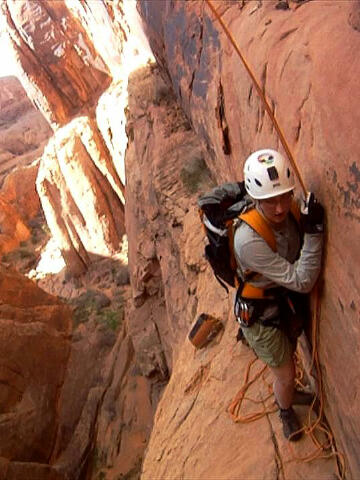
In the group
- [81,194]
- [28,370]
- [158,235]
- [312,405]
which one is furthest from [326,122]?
[81,194]

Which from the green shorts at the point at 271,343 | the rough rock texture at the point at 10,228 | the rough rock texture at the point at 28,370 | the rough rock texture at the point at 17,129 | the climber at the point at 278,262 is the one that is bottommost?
the rough rock texture at the point at 10,228

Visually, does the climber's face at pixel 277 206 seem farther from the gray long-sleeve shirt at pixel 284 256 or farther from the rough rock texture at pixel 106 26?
the rough rock texture at pixel 106 26

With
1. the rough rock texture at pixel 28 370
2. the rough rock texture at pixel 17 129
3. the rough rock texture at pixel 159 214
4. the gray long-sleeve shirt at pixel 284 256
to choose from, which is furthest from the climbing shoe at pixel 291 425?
the rough rock texture at pixel 17 129

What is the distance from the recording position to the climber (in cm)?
310

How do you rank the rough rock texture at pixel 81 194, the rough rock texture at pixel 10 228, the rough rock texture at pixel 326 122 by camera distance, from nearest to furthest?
the rough rock texture at pixel 326 122 < the rough rock texture at pixel 81 194 < the rough rock texture at pixel 10 228

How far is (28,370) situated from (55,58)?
16.9 metres

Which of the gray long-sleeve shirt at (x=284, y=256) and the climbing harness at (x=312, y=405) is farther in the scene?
the climbing harness at (x=312, y=405)

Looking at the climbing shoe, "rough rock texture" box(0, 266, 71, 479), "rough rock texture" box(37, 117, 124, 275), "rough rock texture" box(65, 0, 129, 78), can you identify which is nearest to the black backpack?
the climbing shoe

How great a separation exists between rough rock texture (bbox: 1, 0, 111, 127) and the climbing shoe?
69.7 feet

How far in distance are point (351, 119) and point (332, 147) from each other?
0.83 feet

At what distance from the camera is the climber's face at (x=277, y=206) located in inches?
123

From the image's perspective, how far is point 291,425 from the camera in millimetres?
4270

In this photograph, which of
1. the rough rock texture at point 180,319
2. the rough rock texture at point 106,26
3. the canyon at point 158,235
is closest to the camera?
the canyon at point 158,235

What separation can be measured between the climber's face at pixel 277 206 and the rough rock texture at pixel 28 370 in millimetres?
9593
